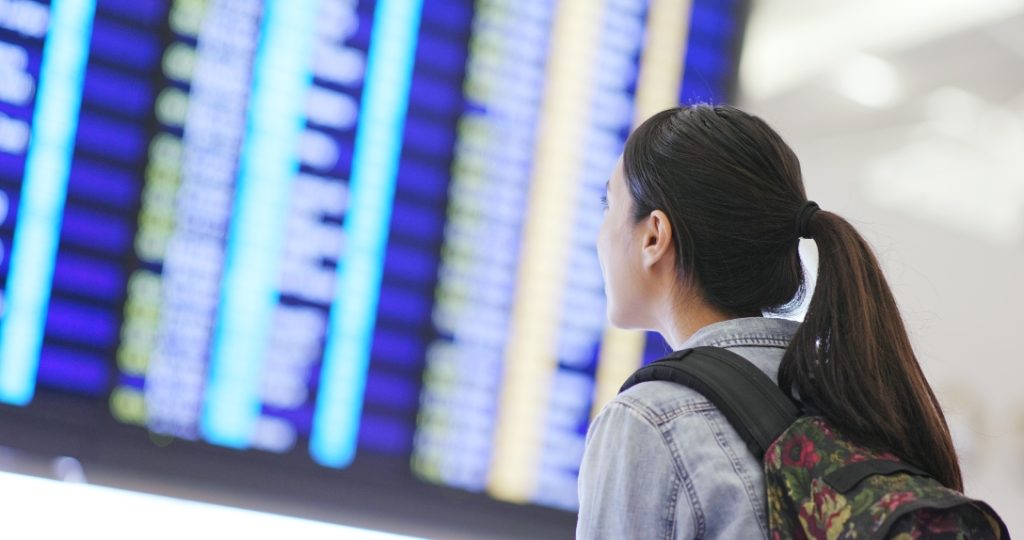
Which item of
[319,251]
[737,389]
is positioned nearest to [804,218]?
[737,389]

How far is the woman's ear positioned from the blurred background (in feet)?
1.57

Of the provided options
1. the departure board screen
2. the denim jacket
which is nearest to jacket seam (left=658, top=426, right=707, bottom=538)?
the denim jacket

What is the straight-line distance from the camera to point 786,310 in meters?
0.99

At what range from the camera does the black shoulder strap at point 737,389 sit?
31.8 inches

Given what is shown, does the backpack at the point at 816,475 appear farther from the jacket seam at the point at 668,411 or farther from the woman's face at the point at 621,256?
the woman's face at the point at 621,256

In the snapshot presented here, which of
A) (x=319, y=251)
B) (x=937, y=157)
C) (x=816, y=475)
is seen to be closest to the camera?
(x=816, y=475)

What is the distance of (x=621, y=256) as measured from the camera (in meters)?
0.97

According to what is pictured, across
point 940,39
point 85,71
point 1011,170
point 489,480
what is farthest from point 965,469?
point 85,71

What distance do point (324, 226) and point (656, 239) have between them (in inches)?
30.8

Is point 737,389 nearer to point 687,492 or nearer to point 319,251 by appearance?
point 687,492

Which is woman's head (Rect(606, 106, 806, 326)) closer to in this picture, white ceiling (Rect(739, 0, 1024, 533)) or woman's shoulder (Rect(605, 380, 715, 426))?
woman's shoulder (Rect(605, 380, 715, 426))

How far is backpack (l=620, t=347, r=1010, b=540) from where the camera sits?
0.73 meters

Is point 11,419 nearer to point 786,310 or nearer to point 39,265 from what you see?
point 39,265

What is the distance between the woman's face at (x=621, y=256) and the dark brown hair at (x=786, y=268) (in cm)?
2
